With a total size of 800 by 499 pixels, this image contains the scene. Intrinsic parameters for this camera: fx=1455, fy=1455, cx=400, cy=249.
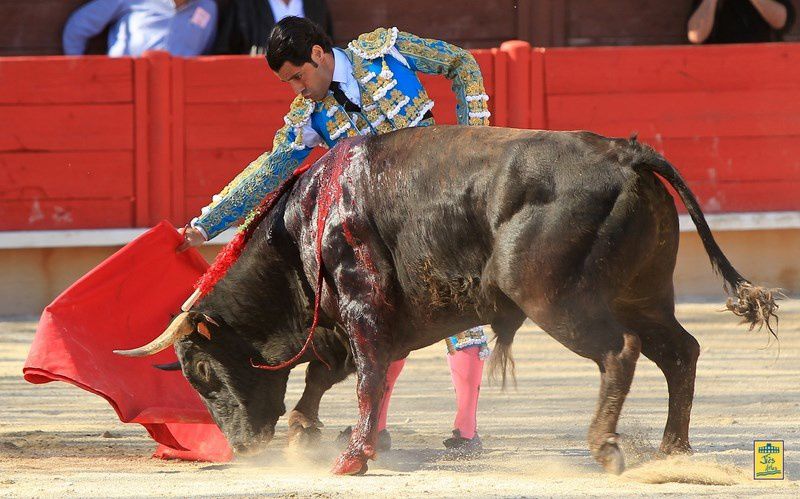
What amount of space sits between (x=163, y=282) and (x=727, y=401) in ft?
6.42

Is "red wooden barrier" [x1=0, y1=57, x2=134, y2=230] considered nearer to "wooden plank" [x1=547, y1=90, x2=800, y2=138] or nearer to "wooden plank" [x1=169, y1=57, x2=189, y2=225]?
"wooden plank" [x1=169, y1=57, x2=189, y2=225]

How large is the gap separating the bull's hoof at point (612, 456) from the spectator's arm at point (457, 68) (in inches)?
40.0

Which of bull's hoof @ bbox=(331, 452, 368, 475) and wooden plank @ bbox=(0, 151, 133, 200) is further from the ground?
bull's hoof @ bbox=(331, 452, 368, 475)

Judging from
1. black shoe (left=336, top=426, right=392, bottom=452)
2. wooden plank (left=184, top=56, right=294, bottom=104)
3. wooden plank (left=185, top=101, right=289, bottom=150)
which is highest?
wooden plank (left=184, top=56, right=294, bottom=104)

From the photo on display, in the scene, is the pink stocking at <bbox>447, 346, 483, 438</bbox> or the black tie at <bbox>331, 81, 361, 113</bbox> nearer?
the black tie at <bbox>331, 81, 361, 113</bbox>

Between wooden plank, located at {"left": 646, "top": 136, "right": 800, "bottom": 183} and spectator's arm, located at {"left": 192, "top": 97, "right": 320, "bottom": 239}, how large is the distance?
3474 millimetres

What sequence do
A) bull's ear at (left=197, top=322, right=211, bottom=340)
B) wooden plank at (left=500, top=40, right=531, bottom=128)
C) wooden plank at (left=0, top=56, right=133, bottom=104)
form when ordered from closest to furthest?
bull's ear at (left=197, top=322, right=211, bottom=340) < wooden plank at (left=0, top=56, right=133, bottom=104) < wooden plank at (left=500, top=40, right=531, bottom=128)

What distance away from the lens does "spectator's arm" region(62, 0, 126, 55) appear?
7.36 meters

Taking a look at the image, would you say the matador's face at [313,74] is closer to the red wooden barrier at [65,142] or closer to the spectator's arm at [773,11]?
the red wooden barrier at [65,142]

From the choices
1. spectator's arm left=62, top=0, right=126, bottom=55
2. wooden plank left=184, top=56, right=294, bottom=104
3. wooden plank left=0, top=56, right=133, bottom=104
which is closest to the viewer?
wooden plank left=0, top=56, right=133, bottom=104

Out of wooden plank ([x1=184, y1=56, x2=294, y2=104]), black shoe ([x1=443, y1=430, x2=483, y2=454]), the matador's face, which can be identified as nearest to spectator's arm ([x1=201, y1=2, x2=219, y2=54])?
wooden plank ([x1=184, y1=56, x2=294, y2=104])

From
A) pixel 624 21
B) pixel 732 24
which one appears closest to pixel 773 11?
pixel 732 24

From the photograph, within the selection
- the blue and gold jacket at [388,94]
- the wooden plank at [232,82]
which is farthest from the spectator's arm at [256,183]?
the wooden plank at [232,82]

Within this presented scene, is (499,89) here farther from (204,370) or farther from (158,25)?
(204,370)
